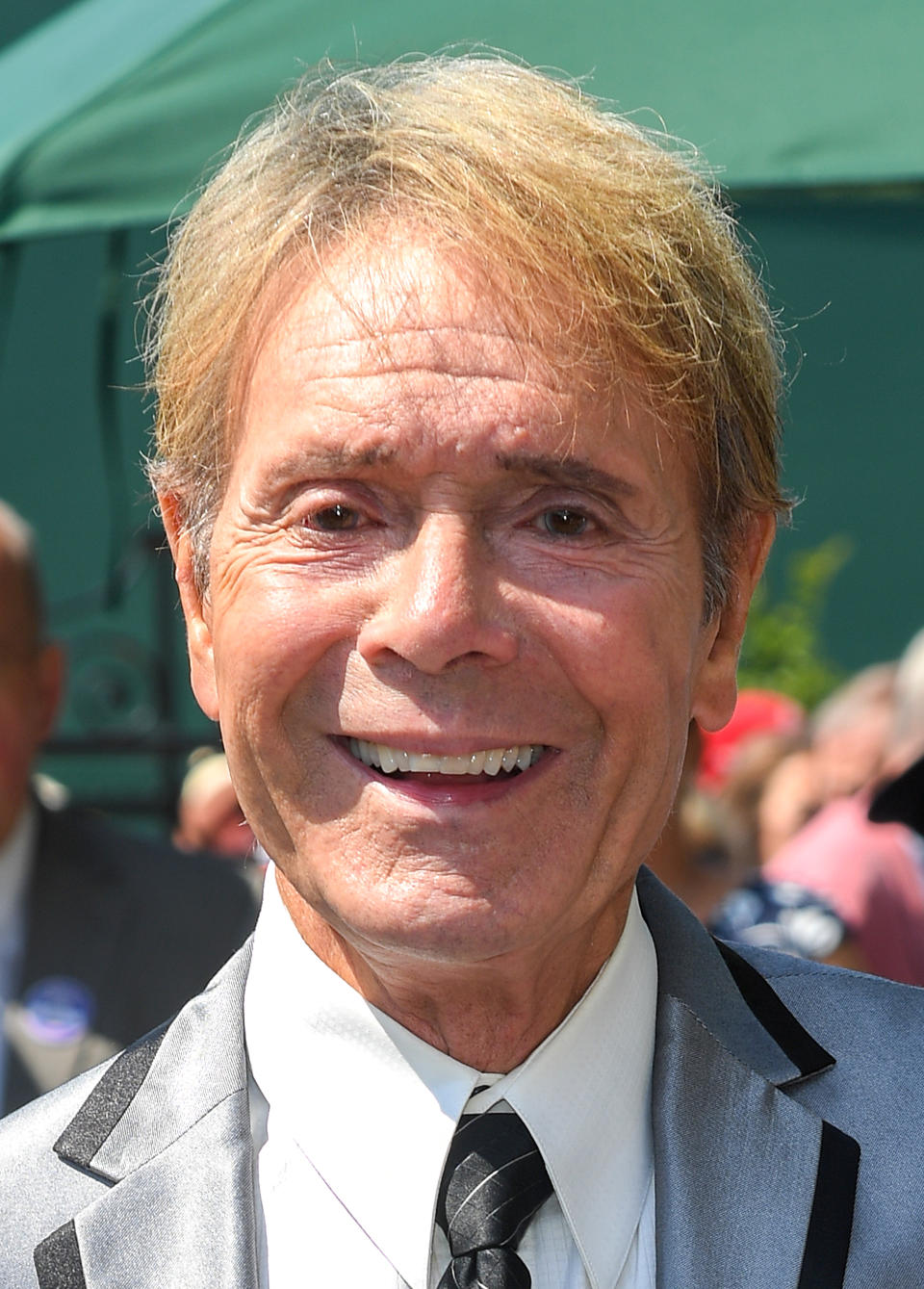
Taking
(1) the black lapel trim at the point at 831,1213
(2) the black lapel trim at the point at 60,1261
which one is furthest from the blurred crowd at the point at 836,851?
(2) the black lapel trim at the point at 60,1261

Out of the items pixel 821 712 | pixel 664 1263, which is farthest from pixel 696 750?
pixel 664 1263

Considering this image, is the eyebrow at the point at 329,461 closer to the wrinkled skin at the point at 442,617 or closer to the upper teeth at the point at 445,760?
the wrinkled skin at the point at 442,617

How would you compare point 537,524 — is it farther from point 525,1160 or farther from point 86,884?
Answer: point 86,884

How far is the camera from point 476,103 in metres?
1.73

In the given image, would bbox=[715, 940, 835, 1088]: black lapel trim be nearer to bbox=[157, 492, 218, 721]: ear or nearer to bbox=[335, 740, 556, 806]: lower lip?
bbox=[335, 740, 556, 806]: lower lip

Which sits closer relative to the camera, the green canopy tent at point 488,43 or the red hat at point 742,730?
the green canopy tent at point 488,43

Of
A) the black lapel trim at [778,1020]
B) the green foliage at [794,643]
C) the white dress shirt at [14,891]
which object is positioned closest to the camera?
the black lapel trim at [778,1020]

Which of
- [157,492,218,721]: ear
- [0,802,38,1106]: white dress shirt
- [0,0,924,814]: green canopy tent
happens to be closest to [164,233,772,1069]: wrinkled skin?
[157,492,218,721]: ear

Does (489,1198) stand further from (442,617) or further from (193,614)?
(193,614)

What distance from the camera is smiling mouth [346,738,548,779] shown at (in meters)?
1.60

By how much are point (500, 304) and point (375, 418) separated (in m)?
0.17

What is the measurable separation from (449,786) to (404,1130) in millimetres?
366

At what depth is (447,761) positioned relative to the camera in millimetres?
1597

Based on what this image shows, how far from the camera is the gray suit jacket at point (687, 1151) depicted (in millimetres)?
1583
